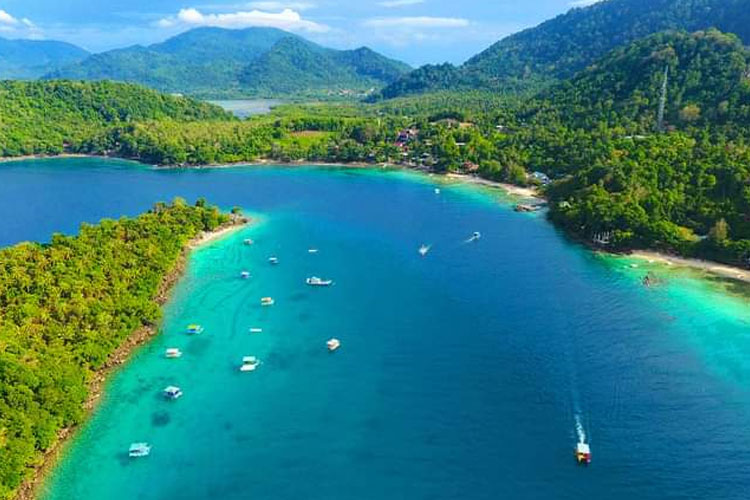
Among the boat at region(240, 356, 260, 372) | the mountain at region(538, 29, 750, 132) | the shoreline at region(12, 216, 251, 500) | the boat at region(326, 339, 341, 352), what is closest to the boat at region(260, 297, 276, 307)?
the shoreline at region(12, 216, 251, 500)

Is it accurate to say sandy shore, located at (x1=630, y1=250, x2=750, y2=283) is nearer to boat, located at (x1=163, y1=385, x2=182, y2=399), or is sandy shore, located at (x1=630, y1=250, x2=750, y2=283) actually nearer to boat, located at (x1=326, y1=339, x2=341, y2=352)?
boat, located at (x1=326, y1=339, x2=341, y2=352)

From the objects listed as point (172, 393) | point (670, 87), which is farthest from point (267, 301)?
point (670, 87)

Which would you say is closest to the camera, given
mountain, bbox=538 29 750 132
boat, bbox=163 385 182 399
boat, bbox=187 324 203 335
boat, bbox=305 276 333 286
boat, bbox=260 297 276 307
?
boat, bbox=163 385 182 399

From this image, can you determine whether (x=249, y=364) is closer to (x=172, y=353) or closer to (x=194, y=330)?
(x=172, y=353)

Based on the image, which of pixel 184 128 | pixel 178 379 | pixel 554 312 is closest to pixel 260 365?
pixel 178 379

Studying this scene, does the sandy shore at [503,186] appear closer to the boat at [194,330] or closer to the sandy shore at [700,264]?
the sandy shore at [700,264]

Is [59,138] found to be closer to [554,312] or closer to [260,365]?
[260,365]
